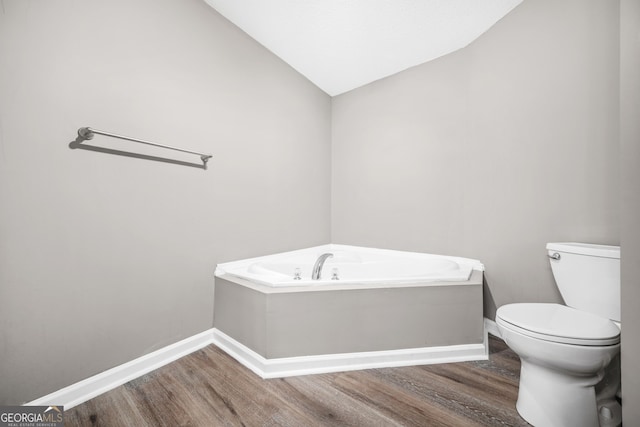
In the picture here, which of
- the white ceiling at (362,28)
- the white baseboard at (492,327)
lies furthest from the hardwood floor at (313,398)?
the white ceiling at (362,28)

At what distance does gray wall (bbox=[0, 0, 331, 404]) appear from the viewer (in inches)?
44.7

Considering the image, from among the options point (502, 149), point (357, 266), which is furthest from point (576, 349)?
point (357, 266)

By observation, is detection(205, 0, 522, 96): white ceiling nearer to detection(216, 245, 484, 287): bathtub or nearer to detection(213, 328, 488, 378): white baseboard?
detection(216, 245, 484, 287): bathtub

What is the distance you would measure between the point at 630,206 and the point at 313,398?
1.52m

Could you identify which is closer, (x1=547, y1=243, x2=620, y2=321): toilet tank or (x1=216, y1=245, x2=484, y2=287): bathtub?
(x1=547, y1=243, x2=620, y2=321): toilet tank

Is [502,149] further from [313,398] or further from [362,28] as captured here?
[313,398]

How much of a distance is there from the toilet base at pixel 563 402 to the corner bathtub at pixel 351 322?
1.59ft

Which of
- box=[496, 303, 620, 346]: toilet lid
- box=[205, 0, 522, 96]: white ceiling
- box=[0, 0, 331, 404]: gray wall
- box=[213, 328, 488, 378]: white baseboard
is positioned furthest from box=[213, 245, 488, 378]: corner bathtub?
box=[205, 0, 522, 96]: white ceiling

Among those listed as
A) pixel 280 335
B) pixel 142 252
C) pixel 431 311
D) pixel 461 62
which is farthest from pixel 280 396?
pixel 461 62

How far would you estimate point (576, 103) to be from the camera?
157 cm

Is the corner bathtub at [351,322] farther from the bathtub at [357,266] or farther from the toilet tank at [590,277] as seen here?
the toilet tank at [590,277]

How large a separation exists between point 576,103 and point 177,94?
241cm

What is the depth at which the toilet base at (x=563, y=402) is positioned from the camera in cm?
110

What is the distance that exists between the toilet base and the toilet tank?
34cm
